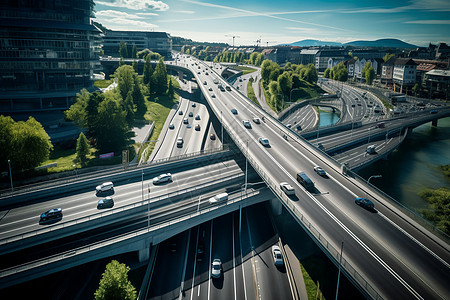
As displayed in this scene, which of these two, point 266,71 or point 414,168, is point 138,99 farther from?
point 414,168

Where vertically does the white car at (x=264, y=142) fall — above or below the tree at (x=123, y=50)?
below

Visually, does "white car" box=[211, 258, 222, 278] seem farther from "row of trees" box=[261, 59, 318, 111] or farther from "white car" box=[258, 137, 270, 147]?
"row of trees" box=[261, 59, 318, 111]

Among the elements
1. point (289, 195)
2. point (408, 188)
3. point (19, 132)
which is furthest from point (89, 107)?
point (408, 188)

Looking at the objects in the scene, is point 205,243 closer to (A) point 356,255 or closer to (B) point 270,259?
(B) point 270,259

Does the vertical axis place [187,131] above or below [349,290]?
above

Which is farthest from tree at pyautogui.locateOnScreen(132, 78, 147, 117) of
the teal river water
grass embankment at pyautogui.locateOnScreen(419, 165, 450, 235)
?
grass embankment at pyautogui.locateOnScreen(419, 165, 450, 235)

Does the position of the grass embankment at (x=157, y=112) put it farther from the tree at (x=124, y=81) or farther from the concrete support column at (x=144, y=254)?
the concrete support column at (x=144, y=254)

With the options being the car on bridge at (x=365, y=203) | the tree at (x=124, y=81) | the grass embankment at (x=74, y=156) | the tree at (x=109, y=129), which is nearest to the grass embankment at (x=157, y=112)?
the grass embankment at (x=74, y=156)
